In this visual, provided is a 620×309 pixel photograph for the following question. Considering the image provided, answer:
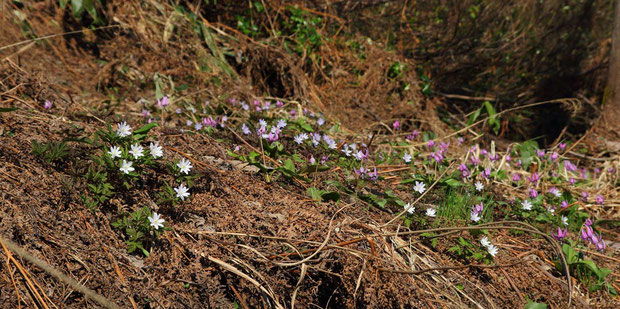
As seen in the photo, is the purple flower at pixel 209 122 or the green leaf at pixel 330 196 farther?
the purple flower at pixel 209 122

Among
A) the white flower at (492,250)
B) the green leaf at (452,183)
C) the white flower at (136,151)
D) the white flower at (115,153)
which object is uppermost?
the white flower at (115,153)

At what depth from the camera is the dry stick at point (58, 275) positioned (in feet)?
5.29

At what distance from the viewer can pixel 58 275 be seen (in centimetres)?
160

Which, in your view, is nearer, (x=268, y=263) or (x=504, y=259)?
(x=268, y=263)

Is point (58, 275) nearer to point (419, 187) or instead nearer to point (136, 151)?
point (136, 151)

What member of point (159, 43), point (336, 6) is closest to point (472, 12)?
point (336, 6)

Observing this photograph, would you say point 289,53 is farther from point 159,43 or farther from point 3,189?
point 3,189

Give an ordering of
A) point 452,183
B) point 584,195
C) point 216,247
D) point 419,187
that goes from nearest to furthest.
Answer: point 216,247 < point 419,187 < point 452,183 < point 584,195

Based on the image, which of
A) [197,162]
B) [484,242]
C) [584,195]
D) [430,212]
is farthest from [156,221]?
[584,195]

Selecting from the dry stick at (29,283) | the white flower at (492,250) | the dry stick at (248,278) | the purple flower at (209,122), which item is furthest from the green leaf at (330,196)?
the dry stick at (29,283)

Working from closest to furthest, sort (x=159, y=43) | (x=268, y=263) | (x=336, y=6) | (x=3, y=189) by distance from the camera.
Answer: (x=3, y=189)
(x=268, y=263)
(x=159, y=43)
(x=336, y=6)

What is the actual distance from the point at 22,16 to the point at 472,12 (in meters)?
4.97

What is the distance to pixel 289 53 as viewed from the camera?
488 centimetres

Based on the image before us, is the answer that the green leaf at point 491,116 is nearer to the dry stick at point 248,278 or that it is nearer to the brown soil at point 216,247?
the brown soil at point 216,247
